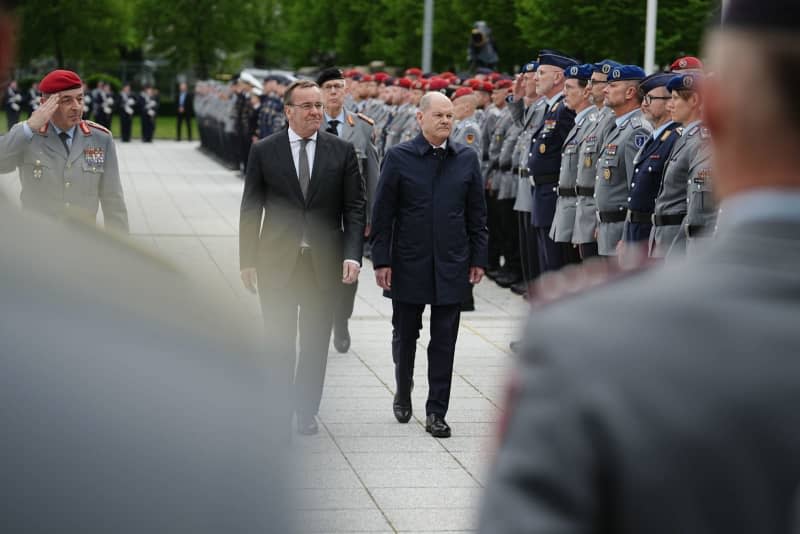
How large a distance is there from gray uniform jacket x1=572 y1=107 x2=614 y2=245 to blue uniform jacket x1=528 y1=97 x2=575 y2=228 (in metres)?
1.04

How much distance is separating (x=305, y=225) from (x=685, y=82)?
2.77 metres

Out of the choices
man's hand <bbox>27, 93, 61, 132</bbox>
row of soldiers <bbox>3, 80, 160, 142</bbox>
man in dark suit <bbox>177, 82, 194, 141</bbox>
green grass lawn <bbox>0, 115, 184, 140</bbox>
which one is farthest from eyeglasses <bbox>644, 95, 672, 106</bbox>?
green grass lawn <bbox>0, 115, 184, 140</bbox>

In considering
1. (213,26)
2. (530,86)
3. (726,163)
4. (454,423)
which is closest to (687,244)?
(454,423)

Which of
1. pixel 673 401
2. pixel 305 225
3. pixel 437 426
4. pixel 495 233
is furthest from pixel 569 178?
pixel 673 401

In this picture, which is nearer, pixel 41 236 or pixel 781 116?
pixel 41 236

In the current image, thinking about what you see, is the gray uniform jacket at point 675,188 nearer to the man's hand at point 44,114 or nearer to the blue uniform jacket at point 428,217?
the blue uniform jacket at point 428,217

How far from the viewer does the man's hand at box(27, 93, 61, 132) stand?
846 cm

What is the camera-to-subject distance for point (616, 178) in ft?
35.0

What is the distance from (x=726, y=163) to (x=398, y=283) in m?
6.86

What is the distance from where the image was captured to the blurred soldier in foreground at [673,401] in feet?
4.71

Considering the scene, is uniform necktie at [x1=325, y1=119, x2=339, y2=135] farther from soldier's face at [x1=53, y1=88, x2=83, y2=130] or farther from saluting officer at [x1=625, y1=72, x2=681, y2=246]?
soldier's face at [x1=53, y1=88, x2=83, y2=130]

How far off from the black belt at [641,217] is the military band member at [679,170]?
14.5 inches

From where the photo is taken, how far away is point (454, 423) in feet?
28.4

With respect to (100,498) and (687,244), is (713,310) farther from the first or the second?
(687,244)
